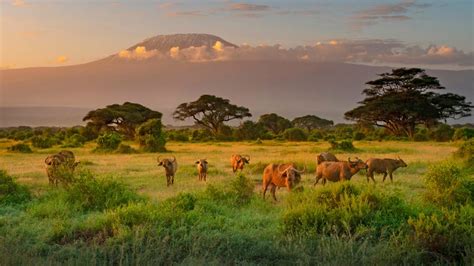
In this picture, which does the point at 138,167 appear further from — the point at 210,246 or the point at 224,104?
the point at 224,104

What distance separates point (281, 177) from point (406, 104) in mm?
42115

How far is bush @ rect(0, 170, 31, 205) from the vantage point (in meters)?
14.1

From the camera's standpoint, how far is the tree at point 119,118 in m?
55.2

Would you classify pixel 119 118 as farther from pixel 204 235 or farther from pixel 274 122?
pixel 204 235

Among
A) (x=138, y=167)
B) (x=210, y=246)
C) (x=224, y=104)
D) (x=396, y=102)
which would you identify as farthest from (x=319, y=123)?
(x=210, y=246)

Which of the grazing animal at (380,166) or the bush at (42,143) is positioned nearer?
the grazing animal at (380,166)

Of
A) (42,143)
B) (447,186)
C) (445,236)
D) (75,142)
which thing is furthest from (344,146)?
(445,236)

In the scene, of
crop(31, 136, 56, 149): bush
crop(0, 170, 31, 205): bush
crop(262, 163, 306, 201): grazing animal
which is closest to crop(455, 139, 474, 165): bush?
crop(262, 163, 306, 201): grazing animal

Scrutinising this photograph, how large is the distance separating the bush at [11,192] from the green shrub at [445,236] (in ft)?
30.3

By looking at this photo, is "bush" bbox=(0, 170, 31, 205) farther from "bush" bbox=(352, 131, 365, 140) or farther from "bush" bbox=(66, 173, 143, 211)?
"bush" bbox=(352, 131, 365, 140)

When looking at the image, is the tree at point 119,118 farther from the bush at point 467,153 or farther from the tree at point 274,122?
the bush at point 467,153

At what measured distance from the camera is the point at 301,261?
782 cm

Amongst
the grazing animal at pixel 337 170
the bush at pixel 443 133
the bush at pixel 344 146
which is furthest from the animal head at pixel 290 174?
the bush at pixel 443 133

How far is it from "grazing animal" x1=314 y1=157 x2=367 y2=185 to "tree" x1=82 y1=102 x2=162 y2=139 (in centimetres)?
4080
